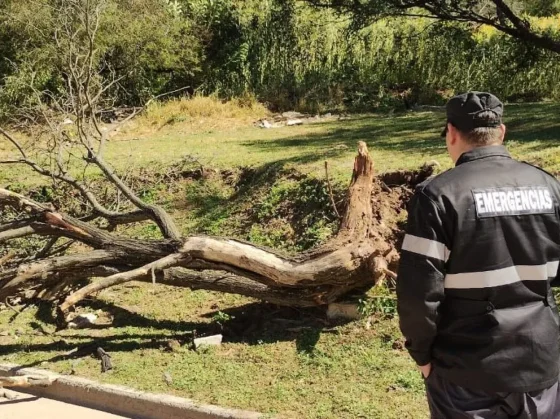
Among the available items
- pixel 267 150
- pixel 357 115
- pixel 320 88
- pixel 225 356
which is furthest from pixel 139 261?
pixel 320 88

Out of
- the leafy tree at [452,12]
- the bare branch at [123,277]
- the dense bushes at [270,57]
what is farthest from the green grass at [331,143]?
the bare branch at [123,277]

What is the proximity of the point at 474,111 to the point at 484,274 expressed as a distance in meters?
0.58

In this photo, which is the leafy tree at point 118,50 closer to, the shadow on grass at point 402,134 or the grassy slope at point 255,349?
the shadow on grass at point 402,134

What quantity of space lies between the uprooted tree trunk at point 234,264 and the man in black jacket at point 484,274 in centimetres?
293

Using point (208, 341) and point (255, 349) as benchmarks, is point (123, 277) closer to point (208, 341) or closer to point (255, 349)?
point (208, 341)

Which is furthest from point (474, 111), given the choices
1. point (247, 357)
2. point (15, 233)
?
point (15, 233)

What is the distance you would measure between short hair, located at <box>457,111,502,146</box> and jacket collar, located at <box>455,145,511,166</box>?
2 cm

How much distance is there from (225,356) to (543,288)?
3295 millimetres

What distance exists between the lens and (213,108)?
1630 centimetres

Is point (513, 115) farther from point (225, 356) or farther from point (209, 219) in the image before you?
point (225, 356)

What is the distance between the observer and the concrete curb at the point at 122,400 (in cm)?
421

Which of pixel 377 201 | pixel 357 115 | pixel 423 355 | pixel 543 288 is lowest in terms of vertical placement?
pixel 357 115

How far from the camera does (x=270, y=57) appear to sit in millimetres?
18891

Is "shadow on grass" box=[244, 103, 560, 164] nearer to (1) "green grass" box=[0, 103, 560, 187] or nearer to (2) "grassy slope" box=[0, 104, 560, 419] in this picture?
(1) "green grass" box=[0, 103, 560, 187]
